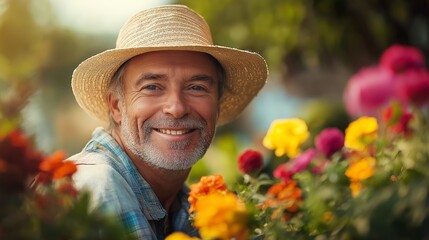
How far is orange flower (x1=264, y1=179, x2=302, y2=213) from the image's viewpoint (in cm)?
191

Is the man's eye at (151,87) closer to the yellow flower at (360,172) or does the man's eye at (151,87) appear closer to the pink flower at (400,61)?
the pink flower at (400,61)

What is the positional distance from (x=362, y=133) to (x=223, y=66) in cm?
73

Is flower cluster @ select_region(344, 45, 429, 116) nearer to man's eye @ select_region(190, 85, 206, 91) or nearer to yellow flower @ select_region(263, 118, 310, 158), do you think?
yellow flower @ select_region(263, 118, 310, 158)

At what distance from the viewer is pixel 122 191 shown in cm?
214

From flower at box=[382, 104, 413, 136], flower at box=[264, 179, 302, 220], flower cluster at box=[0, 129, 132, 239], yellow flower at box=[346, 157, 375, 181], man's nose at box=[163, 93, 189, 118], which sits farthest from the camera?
man's nose at box=[163, 93, 189, 118]

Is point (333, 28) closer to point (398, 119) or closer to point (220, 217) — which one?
point (398, 119)

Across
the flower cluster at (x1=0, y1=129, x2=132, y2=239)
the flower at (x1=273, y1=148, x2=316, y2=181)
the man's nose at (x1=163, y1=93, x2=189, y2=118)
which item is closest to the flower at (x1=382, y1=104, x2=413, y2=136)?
the flower at (x1=273, y1=148, x2=316, y2=181)

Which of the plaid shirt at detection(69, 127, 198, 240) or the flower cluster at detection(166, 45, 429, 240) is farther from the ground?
the flower cluster at detection(166, 45, 429, 240)

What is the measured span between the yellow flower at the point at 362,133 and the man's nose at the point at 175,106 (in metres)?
0.63

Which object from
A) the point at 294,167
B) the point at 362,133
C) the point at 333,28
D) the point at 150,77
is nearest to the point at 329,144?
the point at 362,133

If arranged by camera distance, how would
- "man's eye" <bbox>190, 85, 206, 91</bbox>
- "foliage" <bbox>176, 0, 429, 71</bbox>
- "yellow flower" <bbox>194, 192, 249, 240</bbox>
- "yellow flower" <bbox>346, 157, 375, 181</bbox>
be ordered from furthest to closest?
"foliage" <bbox>176, 0, 429, 71</bbox>
"man's eye" <bbox>190, 85, 206, 91</bbox>
"yellow flower" <bbox>346, 157, 375, 181</bbox>
"yellow flower" <bbox>194, 192, 249, 240</bbox>

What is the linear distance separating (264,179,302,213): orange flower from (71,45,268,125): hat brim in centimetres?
70

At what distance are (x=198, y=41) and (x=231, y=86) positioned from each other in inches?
21.0

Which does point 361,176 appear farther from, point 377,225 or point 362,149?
point 362,149
